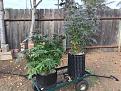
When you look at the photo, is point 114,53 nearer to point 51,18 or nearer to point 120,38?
point 120,38

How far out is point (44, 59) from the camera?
14.7 ft

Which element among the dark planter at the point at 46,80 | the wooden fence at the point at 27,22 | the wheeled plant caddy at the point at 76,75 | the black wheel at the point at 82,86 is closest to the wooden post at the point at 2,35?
the wooden fence at the point at 27,22

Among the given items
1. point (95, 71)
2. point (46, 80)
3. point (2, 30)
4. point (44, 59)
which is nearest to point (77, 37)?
point (44, 59)

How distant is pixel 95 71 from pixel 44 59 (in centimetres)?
186

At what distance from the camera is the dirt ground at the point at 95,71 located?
503cm

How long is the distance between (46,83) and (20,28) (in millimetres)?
3082

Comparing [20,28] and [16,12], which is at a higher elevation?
[16,12]

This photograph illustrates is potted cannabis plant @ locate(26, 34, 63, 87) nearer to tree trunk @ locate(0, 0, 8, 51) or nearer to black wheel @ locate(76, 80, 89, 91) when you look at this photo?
black wheel @ locate(76, 80, 89, 91)

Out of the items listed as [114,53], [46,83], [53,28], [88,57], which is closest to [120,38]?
[114,53]

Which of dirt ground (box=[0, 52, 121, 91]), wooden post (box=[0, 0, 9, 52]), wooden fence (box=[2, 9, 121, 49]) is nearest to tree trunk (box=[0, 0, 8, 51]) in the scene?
wooden post (box=[0, 0, 9, 52])

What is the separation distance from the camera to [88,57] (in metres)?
7.13

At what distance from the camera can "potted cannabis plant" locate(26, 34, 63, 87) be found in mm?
4398

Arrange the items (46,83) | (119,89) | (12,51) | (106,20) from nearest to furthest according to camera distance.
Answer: (46,83)
(119,89)
(12,51)
(106,20)

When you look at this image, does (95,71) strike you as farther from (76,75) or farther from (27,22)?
(27,22)
